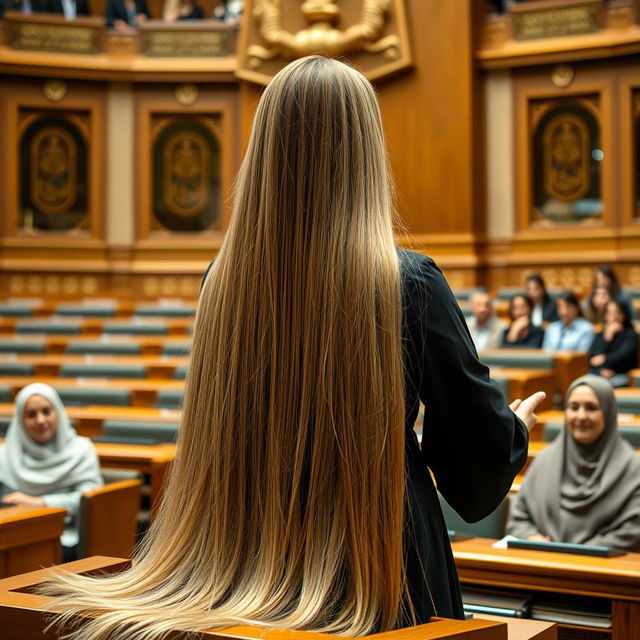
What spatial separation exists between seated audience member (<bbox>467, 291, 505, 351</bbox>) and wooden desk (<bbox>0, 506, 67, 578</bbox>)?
4.02 m

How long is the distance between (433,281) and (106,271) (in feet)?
33.5

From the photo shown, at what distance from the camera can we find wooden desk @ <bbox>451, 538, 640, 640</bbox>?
8.61ft

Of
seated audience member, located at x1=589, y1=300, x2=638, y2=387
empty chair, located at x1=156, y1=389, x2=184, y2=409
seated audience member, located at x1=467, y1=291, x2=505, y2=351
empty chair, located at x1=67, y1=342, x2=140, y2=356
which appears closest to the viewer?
empty chair, located at x1=156, y1=389, x2=184, y2=409

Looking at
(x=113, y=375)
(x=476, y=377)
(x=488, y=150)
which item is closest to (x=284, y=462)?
(x=476, y=377)

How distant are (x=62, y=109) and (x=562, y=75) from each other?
5.26 meters

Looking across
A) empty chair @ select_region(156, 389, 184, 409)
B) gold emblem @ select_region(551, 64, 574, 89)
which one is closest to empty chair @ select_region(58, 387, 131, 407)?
empty chair @ select_region(156, 389, 184, 409)

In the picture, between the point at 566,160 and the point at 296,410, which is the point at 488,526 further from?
the point at 566,160

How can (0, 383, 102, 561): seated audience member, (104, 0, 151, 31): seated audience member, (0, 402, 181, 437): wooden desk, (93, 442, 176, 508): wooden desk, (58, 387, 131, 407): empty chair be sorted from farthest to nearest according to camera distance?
(104, 0, 151, 31): seated audience member, (58, 387, 131, 407): empty chair, (0, 402, 181, 437): wooden desk, (93, 442, 176, 508): wooden desk, (0, 383, 102, 561): seated audience member

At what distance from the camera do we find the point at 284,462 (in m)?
1.31

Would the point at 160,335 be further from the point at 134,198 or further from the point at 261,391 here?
the point at 261,391

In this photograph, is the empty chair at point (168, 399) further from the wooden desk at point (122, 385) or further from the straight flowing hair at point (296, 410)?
the straight flowing hair at point (296, 410)

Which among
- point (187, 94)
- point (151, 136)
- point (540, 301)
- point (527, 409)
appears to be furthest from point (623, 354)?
point (151, 136)

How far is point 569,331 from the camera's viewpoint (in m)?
6.93

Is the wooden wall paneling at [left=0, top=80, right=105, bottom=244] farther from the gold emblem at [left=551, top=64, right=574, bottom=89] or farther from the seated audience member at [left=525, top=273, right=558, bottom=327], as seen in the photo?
the seated audience member at [left=525, top=273, right=558, bottom=327]
